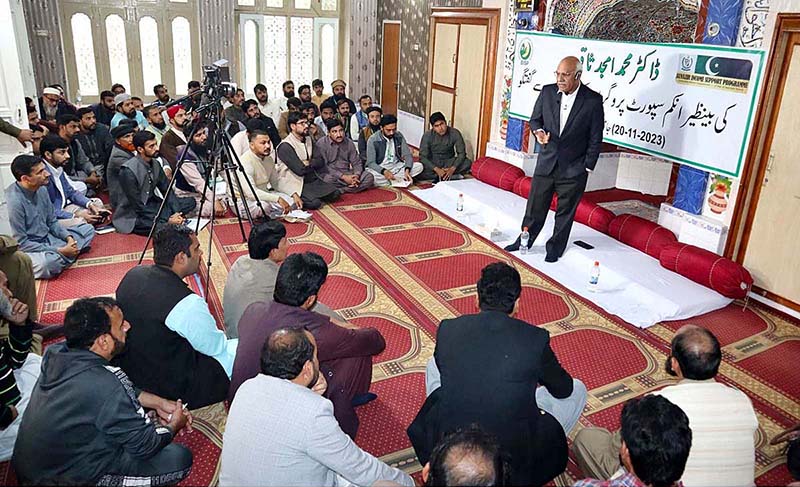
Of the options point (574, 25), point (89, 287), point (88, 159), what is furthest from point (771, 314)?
point (88, 159)

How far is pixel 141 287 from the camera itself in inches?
92.1

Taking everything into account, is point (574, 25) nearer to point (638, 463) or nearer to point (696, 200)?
point (696, 200)

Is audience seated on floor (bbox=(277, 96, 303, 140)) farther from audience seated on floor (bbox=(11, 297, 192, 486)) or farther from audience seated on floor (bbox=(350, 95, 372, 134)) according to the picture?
audience seated on floor (bbox=(11, 297, 192, 486))

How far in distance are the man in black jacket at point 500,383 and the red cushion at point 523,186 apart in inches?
151

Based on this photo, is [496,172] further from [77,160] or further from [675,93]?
[77,160]

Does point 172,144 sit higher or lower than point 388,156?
higher

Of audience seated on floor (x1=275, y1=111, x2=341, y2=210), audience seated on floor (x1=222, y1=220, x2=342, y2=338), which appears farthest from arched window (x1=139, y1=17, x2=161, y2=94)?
audience seated on floor (x1=222, y1=220, x2=342, y2=338)

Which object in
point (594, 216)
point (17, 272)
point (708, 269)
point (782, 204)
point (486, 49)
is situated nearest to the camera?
point (17, 272)

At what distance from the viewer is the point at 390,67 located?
9.61m

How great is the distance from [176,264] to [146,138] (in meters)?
2.40

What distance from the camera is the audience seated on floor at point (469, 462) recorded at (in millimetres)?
1279

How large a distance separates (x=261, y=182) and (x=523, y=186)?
2.52 m

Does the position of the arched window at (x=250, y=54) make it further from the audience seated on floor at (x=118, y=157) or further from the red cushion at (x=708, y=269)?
the red cushion at (x=708, y=269)

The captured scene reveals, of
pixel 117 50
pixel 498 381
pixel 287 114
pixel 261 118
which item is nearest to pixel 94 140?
pixel 261 118
